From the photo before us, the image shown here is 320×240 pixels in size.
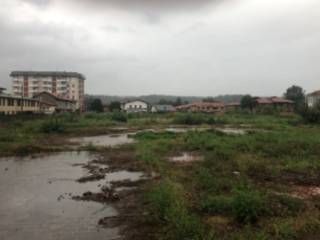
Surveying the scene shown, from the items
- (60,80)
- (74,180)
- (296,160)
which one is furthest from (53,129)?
(60,80)

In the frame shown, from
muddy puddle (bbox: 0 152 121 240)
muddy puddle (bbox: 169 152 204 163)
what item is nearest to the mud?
muddy puddle (bbox: 0 152 121 240)

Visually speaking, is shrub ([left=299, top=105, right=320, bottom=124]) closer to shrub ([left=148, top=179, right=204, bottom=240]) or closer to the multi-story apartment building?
shrub ([left=148, top=179, right=204, bottom=240])

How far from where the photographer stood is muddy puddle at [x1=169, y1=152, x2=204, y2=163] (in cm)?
1429

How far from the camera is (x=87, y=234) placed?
6.28 m

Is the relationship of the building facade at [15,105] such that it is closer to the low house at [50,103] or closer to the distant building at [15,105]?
the distant building at [15,105]

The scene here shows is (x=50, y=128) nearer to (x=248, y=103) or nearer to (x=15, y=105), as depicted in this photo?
(x=15, y=105)

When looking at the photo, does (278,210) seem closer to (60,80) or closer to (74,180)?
(74,180)

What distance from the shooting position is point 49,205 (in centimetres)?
808

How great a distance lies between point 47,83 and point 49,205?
85.9 meters

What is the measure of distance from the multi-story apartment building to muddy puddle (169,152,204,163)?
7099 centimetres

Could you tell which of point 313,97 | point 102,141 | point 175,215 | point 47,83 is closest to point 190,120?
point 102,141

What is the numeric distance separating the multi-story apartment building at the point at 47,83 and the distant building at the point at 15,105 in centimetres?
2953

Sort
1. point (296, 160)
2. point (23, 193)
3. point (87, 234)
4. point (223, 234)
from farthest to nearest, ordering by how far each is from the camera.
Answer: point (296, 160) < point (23, 193) < point (87, 234) < point (223, 234)

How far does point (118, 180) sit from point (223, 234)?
5697 mm
